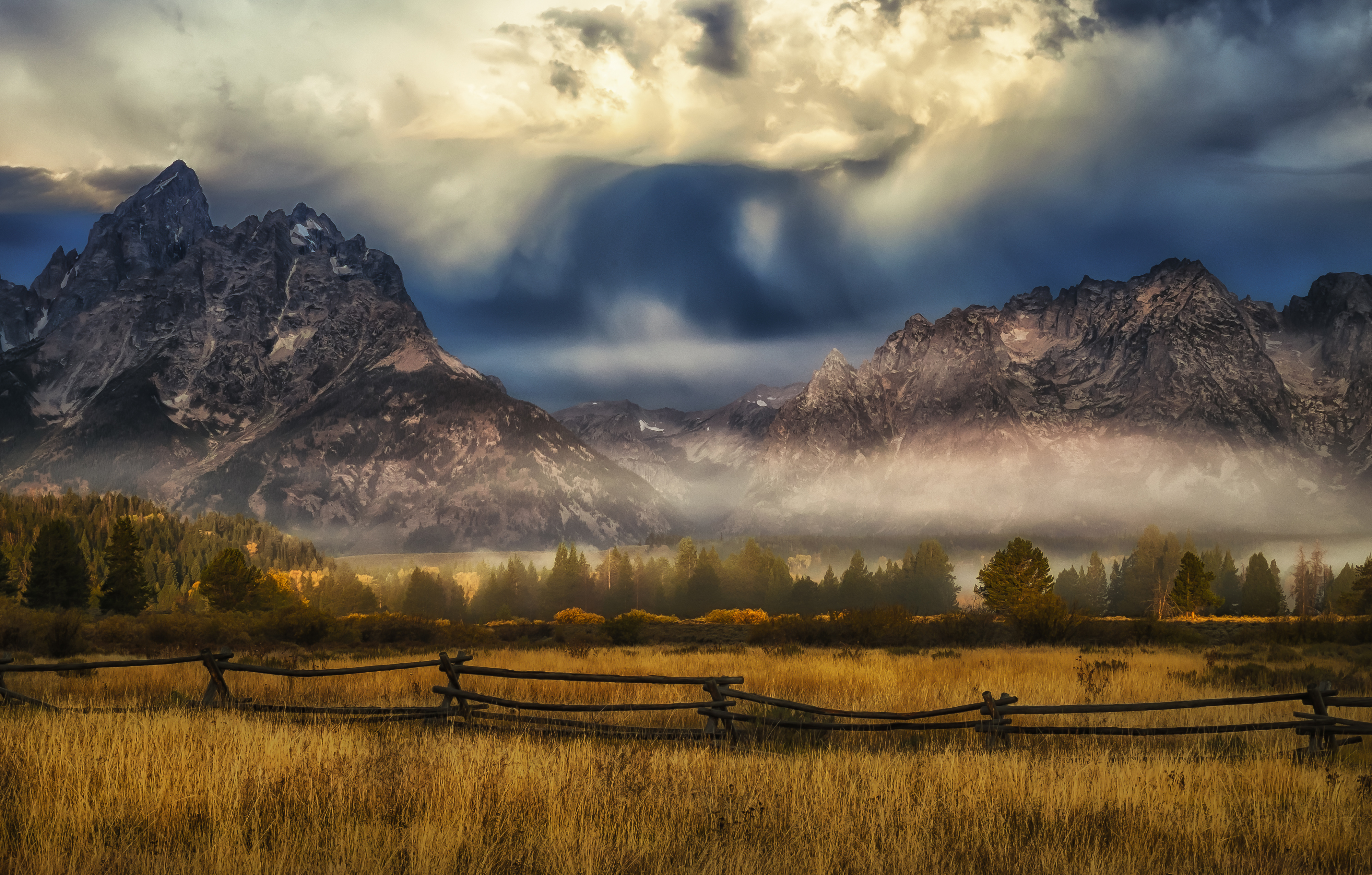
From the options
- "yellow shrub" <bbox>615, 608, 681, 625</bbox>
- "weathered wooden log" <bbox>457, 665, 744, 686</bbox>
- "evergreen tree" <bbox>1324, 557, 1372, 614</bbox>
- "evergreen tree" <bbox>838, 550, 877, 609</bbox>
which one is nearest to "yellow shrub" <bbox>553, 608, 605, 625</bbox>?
"yellow shrub" <bbox>615, 608, 681, 625</bbox>

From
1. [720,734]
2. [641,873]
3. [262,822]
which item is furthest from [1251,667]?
[262,822]

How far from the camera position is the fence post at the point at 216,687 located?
15.2m

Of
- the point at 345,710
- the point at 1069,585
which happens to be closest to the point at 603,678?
the point at 345,710

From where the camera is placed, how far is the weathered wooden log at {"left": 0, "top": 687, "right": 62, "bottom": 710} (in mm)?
14195

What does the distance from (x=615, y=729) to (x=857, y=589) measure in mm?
116079

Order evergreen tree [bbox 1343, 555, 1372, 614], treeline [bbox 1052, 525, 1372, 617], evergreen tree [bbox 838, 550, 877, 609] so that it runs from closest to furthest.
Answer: evergreen tree [bbox 1343, 555, 1372, 614], treeline [bbox 1052, 525, 1372, 617], evergreen tree [bbox 838, 550, 877, 609]

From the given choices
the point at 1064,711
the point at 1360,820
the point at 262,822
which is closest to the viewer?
the point at 262,822

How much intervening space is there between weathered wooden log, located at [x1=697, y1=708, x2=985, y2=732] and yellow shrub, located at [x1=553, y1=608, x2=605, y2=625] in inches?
2777

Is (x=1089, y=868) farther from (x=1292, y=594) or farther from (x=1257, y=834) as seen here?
(x=1292, y=594)

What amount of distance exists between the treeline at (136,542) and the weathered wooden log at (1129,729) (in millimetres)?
97832

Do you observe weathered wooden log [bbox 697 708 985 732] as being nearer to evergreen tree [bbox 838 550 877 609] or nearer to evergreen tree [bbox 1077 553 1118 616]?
evergreen tree [bbox 1077 553 1118 616]

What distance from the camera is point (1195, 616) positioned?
267 feet

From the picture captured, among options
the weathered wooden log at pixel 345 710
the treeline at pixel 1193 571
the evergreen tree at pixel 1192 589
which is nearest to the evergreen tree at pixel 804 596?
the treeline at pixel 1193 571

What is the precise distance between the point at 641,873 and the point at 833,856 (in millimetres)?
1651
